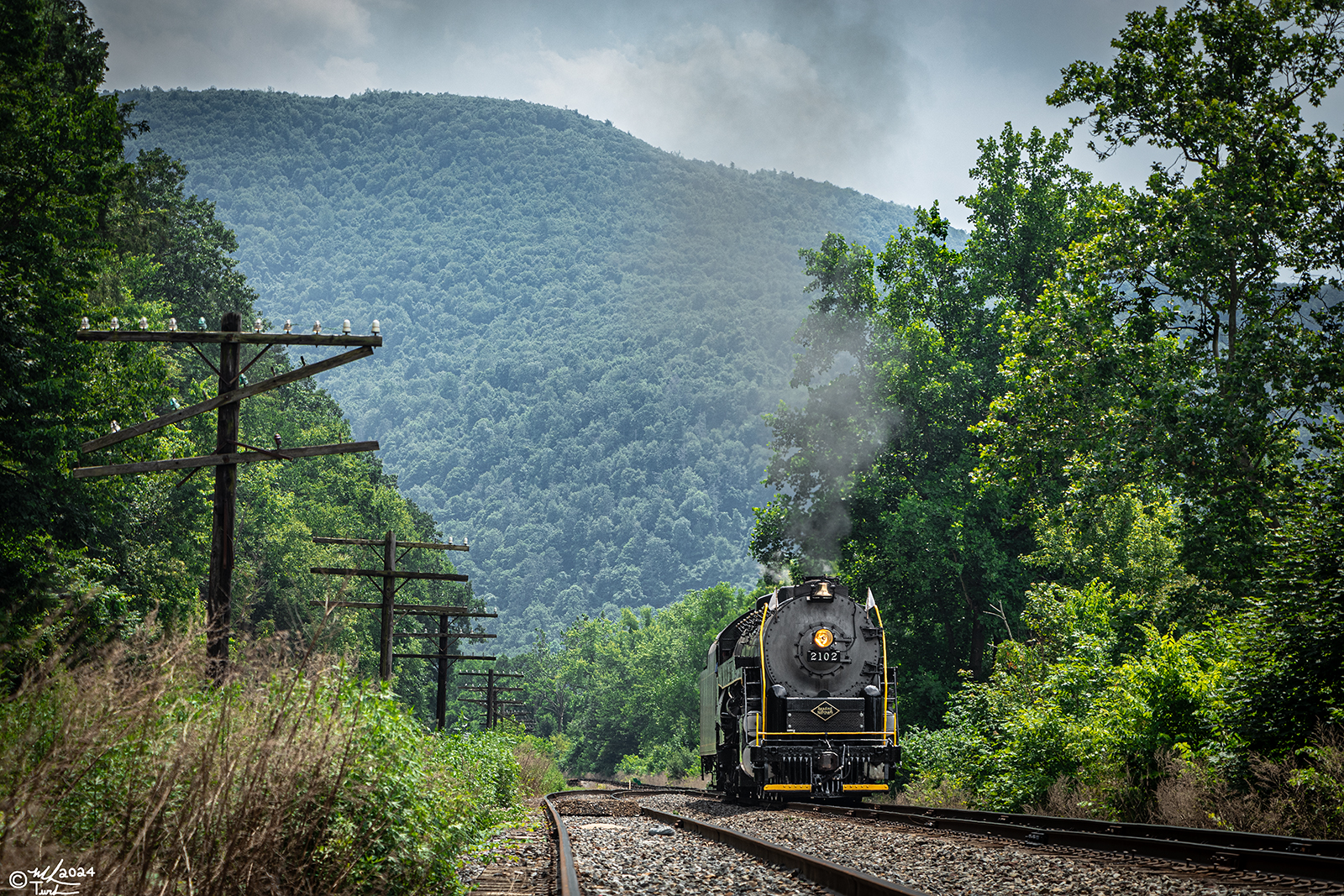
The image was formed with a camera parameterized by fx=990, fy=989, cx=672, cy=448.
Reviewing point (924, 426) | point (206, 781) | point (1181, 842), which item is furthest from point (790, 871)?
point (924, 426)

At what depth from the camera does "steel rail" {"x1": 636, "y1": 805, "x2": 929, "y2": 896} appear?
7520 millimetres

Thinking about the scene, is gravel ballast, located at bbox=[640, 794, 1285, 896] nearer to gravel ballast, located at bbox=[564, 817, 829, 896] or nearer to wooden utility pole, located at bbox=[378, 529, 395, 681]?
gravel ballast, located at bbox=[564, 817, 829, 896]

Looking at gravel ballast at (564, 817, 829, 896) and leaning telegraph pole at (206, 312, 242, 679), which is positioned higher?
leaning telegraph pole at (206, 312, 242, 679)

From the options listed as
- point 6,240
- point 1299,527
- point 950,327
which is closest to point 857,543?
point 950,327

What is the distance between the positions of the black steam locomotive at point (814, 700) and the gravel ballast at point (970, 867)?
4949mm

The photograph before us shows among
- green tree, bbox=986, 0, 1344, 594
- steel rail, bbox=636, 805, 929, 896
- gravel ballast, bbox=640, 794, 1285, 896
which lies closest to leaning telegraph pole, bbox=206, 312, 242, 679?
steel rail, bbox=636, 805, 929, 896

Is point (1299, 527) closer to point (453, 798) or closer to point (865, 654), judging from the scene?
point (865, 654)

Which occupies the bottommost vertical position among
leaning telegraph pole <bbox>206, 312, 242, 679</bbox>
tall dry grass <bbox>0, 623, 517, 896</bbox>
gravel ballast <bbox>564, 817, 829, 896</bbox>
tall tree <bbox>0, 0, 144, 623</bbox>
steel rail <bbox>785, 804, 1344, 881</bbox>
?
gravel ballast <bbox>564, 817, 829, 896</bbox>

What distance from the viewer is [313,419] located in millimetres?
77375

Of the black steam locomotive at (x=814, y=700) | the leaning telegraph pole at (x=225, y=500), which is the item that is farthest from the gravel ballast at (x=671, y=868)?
the leaning telegraph pole at (x=225, y=500)

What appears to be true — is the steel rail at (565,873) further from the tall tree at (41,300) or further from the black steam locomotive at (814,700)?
the tall tree at (41,300)

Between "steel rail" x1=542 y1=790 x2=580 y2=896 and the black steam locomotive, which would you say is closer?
"steel rail" x1=542 y1=790 x2=580 y2=896

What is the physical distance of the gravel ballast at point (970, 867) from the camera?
7.74 metres

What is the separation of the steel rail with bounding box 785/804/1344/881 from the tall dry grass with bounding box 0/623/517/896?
6600mm
